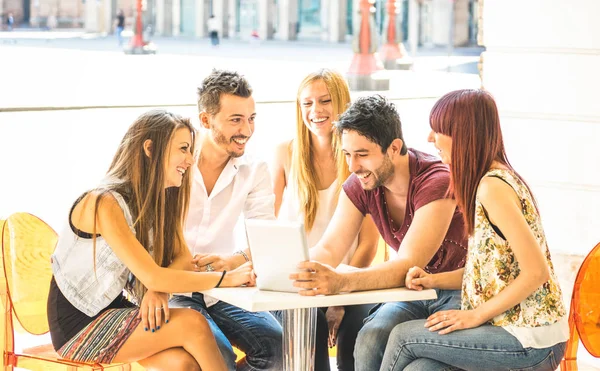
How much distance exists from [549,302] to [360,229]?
89 centimetres

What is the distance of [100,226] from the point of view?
103 inches

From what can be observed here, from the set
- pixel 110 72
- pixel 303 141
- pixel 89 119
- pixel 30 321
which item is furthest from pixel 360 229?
pixel 110 72

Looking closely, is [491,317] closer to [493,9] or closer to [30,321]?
[30,321]

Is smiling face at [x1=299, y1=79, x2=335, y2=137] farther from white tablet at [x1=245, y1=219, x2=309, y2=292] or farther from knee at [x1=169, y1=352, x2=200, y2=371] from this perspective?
knee at [x1=169, y1=352, x2=200, y2=371]

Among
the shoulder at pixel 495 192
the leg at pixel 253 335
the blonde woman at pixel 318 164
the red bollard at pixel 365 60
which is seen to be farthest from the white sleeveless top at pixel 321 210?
the red bollard at pixel 365 60

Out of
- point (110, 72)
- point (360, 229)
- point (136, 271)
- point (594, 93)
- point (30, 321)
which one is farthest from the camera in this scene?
point (110, 72)

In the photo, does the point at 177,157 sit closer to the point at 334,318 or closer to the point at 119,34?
the point at 334,318

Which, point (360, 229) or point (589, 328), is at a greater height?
point (360, 229)

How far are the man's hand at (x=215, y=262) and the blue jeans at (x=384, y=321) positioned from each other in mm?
462

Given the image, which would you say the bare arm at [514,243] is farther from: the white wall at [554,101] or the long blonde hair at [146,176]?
the white wall at [554,101]

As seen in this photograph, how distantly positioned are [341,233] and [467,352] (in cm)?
70

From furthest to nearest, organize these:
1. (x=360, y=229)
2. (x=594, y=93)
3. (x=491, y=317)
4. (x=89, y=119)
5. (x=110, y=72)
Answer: (x=110, y=72)
(x=89, y=119)
(x=594, y=93)
(x=360, y=229)
(x=491, y=317)

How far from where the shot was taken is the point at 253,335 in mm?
2988

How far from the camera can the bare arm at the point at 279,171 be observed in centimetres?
352
